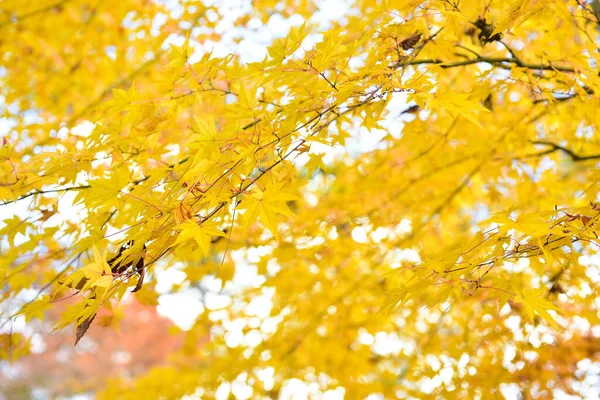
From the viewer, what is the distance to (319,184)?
2.99 metres

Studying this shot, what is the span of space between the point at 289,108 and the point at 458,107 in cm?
39

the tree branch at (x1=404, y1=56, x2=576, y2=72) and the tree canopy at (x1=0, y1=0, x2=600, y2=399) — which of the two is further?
the tree branch at (x1=404, y1=56, x2=576, y2=72)

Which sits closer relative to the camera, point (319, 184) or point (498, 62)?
point (498, 62)

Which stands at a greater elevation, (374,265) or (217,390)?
(374,265)

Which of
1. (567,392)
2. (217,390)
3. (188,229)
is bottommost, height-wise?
(217,390)

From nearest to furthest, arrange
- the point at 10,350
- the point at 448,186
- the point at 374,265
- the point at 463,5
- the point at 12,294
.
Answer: the point at 463,5, the point at 12,294, the point at 10,350, the point at 374,265, the point at 448,186

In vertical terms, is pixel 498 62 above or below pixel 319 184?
above

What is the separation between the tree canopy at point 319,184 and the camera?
3.44 feet

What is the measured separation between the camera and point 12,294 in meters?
1.72

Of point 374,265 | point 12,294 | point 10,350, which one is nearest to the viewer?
point 12,294

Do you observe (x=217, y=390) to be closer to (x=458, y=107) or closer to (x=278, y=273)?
(x=278, y=273)

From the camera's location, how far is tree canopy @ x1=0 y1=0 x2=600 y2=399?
1.05 m

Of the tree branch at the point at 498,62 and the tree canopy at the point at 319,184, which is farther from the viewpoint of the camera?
the tree branch at the point at 498,62

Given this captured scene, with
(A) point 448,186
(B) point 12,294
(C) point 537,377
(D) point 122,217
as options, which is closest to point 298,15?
(A) point 448,186
